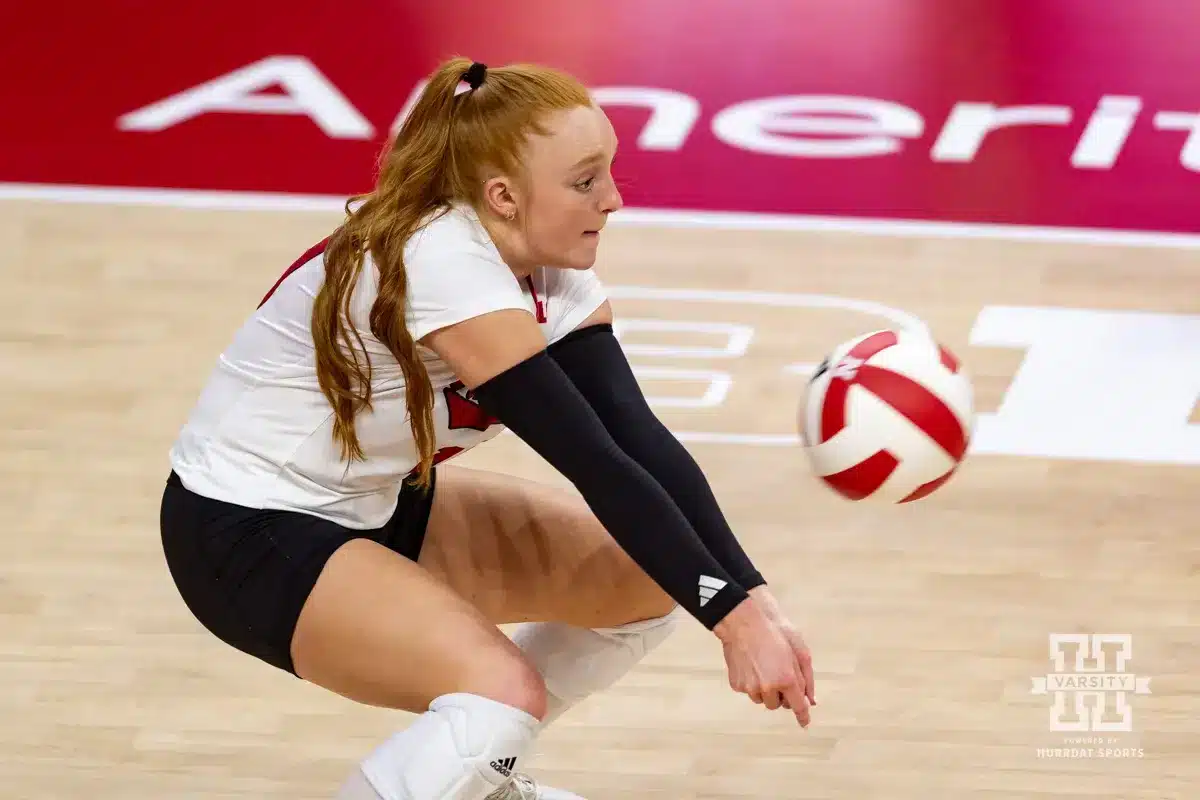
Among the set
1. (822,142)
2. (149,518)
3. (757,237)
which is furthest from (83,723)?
(822,142)

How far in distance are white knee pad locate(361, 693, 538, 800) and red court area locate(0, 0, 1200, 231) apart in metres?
2.97

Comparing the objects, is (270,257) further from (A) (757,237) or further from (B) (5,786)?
(B) (5,786)

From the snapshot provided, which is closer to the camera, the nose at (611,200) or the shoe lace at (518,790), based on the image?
the nose at (611,200)

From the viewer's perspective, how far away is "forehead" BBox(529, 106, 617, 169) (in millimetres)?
2100

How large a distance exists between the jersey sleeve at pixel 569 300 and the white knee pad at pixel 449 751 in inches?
21.3

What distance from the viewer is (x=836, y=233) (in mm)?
4727

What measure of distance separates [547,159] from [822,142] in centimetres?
321

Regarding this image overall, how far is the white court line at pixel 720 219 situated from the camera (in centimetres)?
468

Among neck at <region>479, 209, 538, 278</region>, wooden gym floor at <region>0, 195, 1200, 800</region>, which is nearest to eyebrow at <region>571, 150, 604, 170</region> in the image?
neck at <region>479, 209, 538, 278</region>

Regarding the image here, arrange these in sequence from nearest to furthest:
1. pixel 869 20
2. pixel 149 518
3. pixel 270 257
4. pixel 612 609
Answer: pixel 612 609
pixel 149 518
pixel 270 257
pixel 869 20

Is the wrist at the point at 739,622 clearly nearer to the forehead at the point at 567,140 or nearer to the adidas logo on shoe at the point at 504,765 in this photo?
the adidas logo on shoe at the point at 504,765

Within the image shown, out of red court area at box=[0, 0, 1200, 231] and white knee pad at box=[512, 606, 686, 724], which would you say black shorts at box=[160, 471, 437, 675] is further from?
red court area at box=[0, 0, 1200, 231]

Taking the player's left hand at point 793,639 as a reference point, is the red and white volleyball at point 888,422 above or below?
above

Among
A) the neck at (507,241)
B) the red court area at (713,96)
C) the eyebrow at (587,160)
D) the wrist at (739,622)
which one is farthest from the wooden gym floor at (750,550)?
the eyebrow at (587,160)
